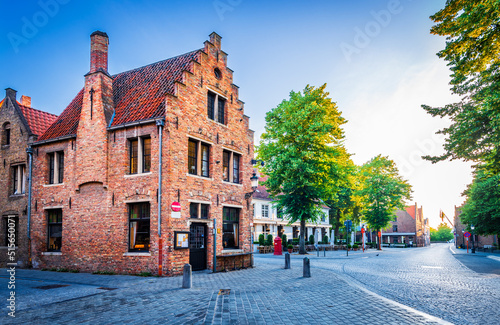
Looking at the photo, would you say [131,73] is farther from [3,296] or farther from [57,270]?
[3,296]

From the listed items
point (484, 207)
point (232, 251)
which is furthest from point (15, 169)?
point (484, 207)

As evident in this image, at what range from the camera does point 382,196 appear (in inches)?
1763

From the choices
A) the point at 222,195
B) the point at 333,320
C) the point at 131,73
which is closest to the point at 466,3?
the point at 333,320

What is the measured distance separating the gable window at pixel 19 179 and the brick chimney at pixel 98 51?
8.00 meters

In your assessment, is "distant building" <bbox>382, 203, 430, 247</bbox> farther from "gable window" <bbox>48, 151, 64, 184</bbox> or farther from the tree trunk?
"gable window" <bbox>48, 151, 64, 184</bbox>

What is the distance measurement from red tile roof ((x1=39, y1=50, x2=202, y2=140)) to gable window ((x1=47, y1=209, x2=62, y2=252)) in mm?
4147

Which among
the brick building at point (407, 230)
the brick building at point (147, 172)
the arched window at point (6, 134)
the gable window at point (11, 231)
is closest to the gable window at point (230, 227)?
the brick building at point (147, 172)

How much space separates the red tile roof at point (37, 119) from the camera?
20438 millimetres

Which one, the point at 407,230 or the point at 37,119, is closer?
the point at 37,119

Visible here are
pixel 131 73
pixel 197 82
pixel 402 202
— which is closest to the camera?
pixel 197 82

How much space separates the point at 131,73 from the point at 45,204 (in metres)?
8.67

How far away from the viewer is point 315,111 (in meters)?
28.1

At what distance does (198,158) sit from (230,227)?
4400mm

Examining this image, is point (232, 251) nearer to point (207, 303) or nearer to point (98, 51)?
point (207, 303)
